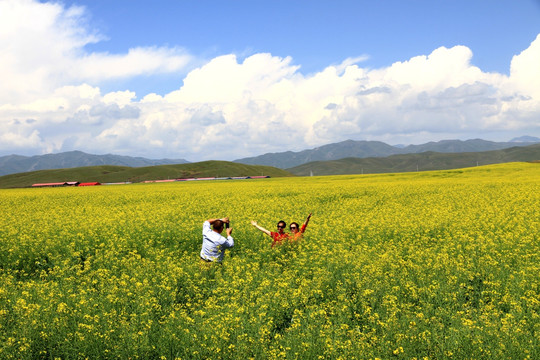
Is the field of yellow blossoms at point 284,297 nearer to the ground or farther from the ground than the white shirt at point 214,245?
nearer to the ground

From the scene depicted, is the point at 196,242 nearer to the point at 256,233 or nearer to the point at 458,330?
the point at 256,233

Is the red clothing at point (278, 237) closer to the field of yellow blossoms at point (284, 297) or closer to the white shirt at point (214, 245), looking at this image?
the field of yellow blossoms at point (284, 297)

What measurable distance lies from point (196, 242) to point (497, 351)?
1035 centimetres

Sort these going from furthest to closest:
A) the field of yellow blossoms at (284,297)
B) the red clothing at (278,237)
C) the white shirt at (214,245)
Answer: the red clothing at (278,237), the white shirt at (214,245), the field of yellow blossoms at (284,297)

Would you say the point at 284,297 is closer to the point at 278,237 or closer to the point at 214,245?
the point at 214,245

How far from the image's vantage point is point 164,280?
344 inches

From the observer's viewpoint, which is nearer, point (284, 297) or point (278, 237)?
point (284, 297)

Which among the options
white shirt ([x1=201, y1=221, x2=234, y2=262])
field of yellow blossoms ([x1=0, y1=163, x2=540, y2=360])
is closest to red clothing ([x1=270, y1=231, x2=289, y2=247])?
field of yellow blossoms ([x1=0, y1=163, x2=540, y2=360])

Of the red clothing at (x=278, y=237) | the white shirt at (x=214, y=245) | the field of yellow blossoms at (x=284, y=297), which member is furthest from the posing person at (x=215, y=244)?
the red clothing at (x=278, y=237)

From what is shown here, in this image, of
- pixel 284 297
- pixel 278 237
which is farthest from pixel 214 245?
pixel 284 297

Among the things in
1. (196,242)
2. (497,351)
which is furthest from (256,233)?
(497,351)

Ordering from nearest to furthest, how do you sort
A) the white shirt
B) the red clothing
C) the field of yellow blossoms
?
1. the field of yellow blossoms
2. the white shirt
3. the red clothing

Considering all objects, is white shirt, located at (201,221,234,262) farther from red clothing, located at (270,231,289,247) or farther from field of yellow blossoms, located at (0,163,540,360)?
red clothing, located at (270,231,289,247)

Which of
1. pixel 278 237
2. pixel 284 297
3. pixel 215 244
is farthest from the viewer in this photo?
pixel 278 237
